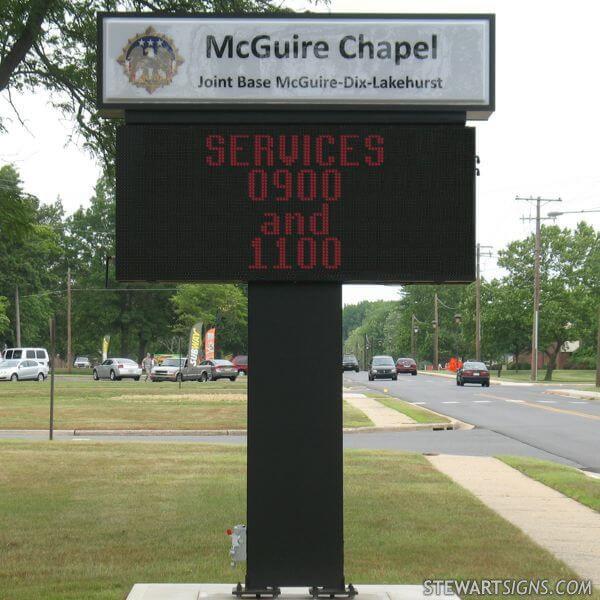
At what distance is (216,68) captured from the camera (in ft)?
23.7

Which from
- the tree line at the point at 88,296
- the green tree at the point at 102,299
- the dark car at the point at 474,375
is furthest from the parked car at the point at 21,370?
the green tree at the point at 102,299

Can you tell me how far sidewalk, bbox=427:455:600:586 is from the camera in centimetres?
875

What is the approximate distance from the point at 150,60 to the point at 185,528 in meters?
4.57

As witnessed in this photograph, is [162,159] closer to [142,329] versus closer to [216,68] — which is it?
[216,68]

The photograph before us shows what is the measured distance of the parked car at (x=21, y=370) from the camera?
5978cm

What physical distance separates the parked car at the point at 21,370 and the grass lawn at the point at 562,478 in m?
47.0

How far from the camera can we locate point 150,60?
23.9 feet

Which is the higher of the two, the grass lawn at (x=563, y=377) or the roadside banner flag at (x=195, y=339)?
the roadside banner flag at (x=195, y=339)

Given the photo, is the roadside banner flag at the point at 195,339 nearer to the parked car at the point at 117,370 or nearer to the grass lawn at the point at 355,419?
the parked car at the point at 117,370

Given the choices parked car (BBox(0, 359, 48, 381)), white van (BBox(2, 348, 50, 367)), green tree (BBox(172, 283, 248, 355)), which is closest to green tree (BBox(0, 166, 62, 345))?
white van (BBox(2, 348, 50, 367))

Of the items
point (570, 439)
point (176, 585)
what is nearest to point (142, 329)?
point (570, 439)

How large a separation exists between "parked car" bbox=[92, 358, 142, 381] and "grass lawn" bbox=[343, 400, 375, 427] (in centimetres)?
3338

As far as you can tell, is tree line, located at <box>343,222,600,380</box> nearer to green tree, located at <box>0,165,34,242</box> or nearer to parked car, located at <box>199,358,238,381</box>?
parked car, located at <box>199,358,238,381</box>

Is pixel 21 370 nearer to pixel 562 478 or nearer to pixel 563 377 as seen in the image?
pixel 563 377
